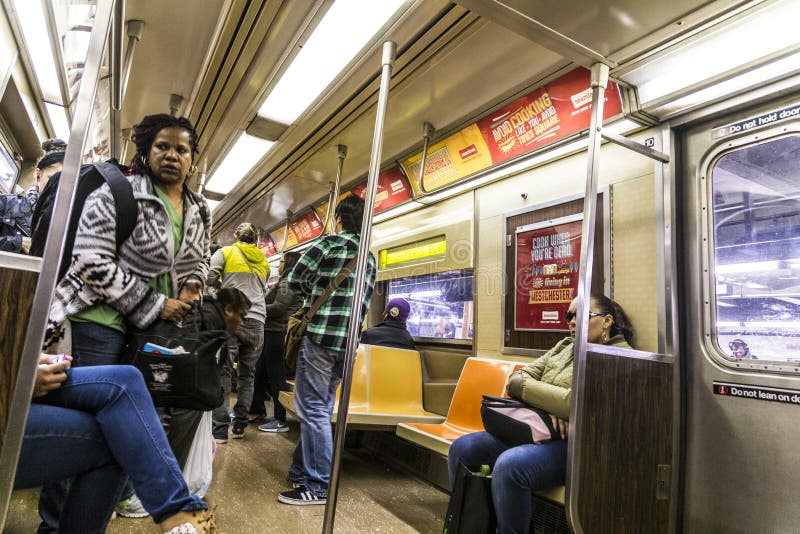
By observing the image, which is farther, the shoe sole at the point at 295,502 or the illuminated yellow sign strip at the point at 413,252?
the illuminated yellow sign strip at the point at 413,252

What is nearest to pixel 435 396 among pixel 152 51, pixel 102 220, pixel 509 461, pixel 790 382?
pixel 509 461

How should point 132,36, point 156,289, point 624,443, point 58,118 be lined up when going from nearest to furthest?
1. point 156,289
2. point 624,443
3. point 132,36
4. point 58,118

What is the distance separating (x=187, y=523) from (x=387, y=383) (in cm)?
290

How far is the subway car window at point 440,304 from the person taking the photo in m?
4.23

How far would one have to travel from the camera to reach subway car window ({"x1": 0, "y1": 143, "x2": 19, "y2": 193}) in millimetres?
3822

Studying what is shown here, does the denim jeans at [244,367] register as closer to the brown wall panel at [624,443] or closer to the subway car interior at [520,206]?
the subway car interior at [520,206]

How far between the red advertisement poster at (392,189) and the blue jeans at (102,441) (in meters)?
3.70

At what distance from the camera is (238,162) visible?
5.12m

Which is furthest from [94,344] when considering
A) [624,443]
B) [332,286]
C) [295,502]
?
[624,443]

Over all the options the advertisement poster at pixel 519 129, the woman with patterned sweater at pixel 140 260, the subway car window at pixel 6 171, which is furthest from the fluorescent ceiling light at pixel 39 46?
the advertisement poster at pixel 519 129

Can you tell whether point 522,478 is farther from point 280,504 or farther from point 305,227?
point 305,227

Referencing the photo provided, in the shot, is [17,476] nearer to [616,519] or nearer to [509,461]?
[509,461]

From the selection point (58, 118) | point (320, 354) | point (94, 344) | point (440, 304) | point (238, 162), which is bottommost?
point (320, 354)

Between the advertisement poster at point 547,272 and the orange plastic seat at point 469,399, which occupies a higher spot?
the advertisement poster at point 547,272
